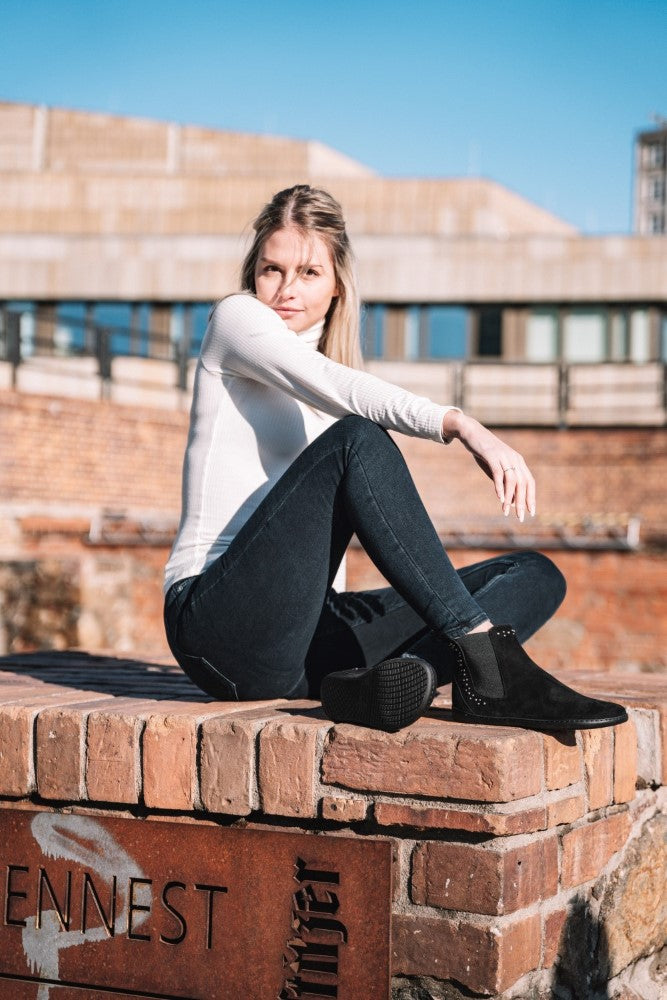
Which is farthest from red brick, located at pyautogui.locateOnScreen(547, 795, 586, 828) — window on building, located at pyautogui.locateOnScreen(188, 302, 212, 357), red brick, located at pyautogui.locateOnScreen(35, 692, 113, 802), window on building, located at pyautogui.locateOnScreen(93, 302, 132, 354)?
window on building, located at pyautogui.locateOnScreen(93, 302, 132, 354)

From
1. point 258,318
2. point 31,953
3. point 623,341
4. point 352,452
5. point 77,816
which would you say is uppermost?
point 623,341

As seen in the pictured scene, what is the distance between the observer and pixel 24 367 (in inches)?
673

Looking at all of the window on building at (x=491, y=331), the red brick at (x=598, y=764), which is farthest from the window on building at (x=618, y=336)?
the red brick at (x=598, y=764)

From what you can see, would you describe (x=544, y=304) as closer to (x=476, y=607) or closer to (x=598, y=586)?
(x=598, y=586)

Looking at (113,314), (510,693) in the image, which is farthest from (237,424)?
(113,314)

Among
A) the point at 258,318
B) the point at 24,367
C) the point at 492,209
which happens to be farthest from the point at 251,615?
the point at 492,209

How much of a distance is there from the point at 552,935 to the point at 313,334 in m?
1.58

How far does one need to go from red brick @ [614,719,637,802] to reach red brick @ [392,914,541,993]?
0.49 meters

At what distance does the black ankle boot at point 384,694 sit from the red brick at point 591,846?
0.48 m

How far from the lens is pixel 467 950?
2.27m

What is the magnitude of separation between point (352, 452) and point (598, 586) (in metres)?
7.89

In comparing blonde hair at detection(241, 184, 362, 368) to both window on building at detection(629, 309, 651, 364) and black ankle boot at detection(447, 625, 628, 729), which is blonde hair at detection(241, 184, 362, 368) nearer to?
black ankle boot at detection(447, 625, 628, 729)

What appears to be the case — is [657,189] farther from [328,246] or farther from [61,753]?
[61,753]

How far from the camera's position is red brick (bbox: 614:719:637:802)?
274 cm
